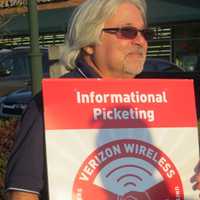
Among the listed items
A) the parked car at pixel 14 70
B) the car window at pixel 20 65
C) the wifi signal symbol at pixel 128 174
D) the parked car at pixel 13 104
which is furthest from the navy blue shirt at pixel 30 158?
the car window at pixel 20 65

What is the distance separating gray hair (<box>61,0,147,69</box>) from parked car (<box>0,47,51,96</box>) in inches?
456

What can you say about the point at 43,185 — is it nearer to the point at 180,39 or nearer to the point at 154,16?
the point at 154,16

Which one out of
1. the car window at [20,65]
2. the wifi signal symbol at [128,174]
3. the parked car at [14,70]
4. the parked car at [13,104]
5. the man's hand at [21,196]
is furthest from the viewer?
the car window at [20,65]

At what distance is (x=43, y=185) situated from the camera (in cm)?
252

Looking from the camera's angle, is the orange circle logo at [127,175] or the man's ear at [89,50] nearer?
the orange circle logo at [127,175]

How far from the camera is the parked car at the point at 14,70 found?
14445 millimetres

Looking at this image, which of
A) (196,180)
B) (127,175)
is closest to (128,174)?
(127,175)

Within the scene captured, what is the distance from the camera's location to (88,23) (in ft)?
8.84

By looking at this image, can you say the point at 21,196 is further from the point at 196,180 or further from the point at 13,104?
the point at 13,104

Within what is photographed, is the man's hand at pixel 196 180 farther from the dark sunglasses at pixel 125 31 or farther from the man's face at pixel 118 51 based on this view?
the dark sunglasses at pixel 125 31

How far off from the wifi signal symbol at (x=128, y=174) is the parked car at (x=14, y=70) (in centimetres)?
1176

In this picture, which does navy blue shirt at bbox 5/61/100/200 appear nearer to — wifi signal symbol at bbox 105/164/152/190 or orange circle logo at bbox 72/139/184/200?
orange circle logo at bbox 72/139/184/200

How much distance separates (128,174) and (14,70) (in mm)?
12314

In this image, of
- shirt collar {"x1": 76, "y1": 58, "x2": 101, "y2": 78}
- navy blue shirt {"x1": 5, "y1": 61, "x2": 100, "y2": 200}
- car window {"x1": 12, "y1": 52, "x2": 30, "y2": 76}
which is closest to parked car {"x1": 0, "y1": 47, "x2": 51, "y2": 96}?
car window {"x1": 12, "y1": 52, "x2": 30, "y2": 76}
